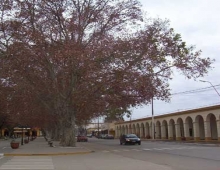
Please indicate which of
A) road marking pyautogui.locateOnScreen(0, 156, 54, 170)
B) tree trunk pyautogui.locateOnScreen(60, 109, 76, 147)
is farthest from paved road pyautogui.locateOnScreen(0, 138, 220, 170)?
tree trunk pyautogui.locateOnScreen(60, 109, 76, 147)

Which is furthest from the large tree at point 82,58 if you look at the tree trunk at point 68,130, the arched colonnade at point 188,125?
the arched colonnade at point 188,125

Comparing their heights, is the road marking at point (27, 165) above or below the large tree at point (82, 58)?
below

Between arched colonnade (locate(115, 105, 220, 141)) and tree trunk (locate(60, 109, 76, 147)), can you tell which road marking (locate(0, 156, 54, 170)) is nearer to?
tree trunk (locate(60, 109, 76, 147))

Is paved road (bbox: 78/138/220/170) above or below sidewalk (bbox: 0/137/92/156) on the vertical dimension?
below

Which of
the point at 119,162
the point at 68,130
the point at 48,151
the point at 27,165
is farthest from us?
the point at 68,130

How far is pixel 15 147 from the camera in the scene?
107ft

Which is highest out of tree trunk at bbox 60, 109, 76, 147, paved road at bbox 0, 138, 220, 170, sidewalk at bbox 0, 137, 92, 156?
tree trunk at bbox 60, 109, 76, 147

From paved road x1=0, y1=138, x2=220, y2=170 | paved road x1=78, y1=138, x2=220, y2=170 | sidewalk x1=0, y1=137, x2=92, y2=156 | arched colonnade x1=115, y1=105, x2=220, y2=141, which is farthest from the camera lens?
arched colonnade x1=115, y1=105, x2=220, y2=141

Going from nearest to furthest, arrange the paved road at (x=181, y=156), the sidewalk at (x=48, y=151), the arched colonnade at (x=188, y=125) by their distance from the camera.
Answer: the paved road at (x=181, y=156), the sidewalk at (x=48, y=151), the arched colonnade at (x=188, y=125)

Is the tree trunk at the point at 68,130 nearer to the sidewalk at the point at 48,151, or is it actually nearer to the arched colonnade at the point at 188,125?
the sidewalk at the point at 48,151

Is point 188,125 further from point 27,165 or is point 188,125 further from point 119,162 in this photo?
point 27,165

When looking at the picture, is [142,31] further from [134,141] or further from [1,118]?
[1,118]

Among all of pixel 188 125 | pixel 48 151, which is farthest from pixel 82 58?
pixel 188 125

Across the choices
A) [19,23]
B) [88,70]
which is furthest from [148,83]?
Answer: [19,23]
